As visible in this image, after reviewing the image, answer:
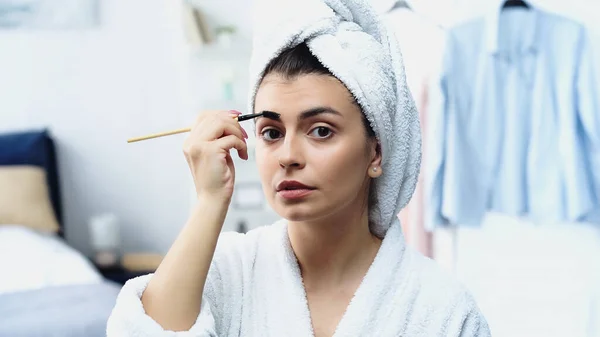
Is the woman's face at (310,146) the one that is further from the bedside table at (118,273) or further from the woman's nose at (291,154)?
the bedside table at (118,273)

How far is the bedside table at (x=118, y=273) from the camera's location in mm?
2785

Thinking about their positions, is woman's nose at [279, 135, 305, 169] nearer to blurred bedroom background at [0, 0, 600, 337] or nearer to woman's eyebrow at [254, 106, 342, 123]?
woman's eyebrow at [254, 106, 342, 123]

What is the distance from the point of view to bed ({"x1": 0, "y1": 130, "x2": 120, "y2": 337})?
67.6 inches

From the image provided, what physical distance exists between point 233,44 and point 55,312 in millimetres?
1694

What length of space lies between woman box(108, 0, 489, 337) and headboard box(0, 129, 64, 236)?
7.35 ft

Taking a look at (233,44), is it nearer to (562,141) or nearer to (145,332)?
(562,141)

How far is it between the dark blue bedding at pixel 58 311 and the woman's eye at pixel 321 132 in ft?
3.89

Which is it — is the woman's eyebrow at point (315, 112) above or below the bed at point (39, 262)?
above

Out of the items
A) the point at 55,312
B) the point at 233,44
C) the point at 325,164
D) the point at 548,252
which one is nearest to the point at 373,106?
the point at 325,164

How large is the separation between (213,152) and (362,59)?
0.83 feet

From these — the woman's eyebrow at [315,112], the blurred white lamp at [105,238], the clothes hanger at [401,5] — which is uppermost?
the clothes hanger at [401,5]

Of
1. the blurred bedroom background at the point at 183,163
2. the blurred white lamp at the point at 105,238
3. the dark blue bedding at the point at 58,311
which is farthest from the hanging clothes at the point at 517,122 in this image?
the blurred white lamp at the point at 105,238

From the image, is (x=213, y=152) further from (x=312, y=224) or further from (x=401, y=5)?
(x=401, y=5)

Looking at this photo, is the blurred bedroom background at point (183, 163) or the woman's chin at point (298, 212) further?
the blurred bedroom background at point (183, 163)
